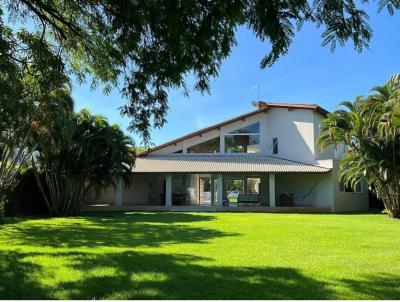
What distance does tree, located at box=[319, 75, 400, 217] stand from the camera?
76.3 ft

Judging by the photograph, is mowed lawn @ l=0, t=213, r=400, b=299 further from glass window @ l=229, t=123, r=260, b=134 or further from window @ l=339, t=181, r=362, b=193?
glass window @ l=229, t=123, r=260, b=134

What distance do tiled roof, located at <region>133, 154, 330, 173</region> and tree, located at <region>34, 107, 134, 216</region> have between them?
4588 mm

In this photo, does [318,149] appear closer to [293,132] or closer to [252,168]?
[293,132]

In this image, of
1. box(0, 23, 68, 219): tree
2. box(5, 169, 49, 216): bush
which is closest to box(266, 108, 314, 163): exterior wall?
box(5, 169, 49, 216): bush

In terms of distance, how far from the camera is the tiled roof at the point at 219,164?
97.6 feet

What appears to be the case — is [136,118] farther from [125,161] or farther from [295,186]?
[295,186]

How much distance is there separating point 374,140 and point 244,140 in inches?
451

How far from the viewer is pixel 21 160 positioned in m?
23.2

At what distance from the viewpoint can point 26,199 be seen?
86.8 ft

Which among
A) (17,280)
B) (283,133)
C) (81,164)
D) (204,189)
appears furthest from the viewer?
(204,189)

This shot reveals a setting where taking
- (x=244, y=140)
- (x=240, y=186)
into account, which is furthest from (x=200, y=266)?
(x=240, y=186)

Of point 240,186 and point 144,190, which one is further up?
point 240,186

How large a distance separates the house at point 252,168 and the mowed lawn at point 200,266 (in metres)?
16.2

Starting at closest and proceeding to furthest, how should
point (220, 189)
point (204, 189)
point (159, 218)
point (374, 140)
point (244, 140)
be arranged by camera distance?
point (159, 218)
point (374, 140)
point (220, 189)
point (244, 140)
point (204, 189)
